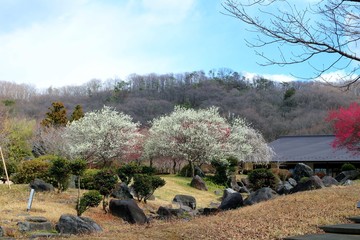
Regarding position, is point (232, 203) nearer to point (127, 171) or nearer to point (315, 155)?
point (127, 171)

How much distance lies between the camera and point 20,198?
1434 centimetres

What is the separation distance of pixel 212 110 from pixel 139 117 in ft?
71.2

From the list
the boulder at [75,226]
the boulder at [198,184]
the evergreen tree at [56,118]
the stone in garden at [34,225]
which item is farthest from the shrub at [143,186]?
the evergreen tree at [56,118]

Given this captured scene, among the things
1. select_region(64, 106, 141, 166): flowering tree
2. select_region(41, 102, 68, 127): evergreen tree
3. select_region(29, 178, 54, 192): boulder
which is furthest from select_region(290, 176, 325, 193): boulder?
select_region(41, 102, 68, 127): evergreen tree

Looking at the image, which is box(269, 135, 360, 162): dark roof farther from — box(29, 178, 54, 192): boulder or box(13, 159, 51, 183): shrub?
box(29, 178, 54, 192): boulder

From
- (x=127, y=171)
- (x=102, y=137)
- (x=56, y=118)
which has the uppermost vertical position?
(x=56, y=118)

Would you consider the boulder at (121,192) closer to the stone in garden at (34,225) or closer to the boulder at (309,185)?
the stone in garden at (34,225)

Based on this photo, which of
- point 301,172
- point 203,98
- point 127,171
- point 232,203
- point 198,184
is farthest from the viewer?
point 203,98

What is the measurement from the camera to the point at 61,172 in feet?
50.8

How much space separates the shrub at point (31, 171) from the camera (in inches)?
689

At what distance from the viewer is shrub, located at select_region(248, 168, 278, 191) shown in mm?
21547

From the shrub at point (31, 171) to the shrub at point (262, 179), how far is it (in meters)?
9.89

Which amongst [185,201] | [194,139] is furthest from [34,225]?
[194,139]

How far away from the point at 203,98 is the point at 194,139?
35378 mm
